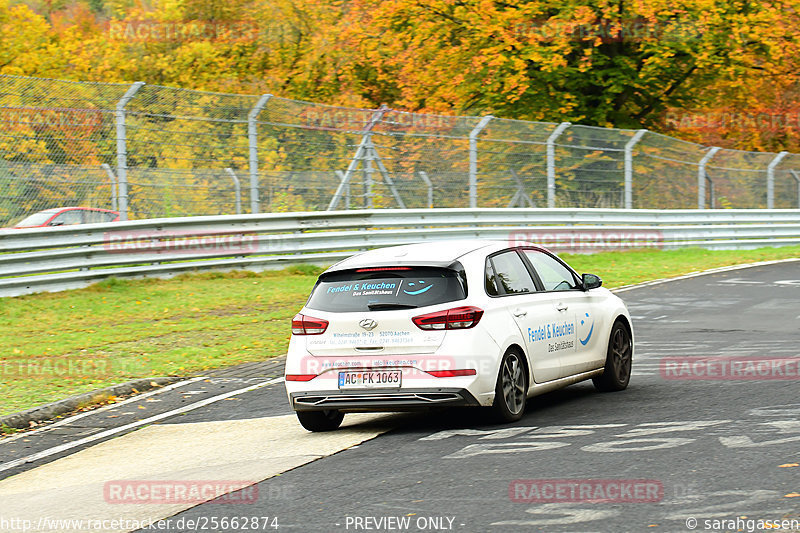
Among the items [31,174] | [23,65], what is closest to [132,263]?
[31,174]

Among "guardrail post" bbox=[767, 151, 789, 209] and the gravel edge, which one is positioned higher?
the gravel edge

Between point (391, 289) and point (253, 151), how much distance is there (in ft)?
40.5

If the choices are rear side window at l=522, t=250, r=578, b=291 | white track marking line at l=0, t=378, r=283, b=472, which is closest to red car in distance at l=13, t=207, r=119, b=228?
white track marking line at l=0, t=378, r=283, b=472

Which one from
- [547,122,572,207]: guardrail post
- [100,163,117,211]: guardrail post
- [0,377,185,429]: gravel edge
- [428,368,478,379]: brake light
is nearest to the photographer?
[428,368,478,379]: brake light

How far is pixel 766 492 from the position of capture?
233 inches

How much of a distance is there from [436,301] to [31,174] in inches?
424

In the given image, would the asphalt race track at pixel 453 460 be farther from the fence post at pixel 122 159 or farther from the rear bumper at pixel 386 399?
the fence post at pixel 122 159

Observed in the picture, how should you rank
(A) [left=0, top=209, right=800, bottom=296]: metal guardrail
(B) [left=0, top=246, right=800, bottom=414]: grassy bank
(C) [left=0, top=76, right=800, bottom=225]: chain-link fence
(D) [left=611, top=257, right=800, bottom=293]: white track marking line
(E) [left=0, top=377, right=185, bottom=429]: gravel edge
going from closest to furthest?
(E) [left=0, top=377, right=185, bottom=429]: gravel edge < (B) [left=0, top=246, right=800, bottom=414]: grassy bank < (A) [left=0, top=209, right=800, bottom=296]: metal guardrail < (C) [left=0, top=76, right=800, bottom=225]: chain-link fence < (D) [left=611, top=257, right=800, bottom=293]: white track marking line

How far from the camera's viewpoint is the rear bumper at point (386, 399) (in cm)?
798

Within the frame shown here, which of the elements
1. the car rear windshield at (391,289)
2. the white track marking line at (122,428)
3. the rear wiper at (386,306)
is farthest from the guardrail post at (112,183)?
the rear wiper at (386,306)

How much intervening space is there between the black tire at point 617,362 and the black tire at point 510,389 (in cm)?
143

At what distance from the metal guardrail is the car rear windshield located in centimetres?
540

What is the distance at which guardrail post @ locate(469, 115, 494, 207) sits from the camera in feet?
77.7

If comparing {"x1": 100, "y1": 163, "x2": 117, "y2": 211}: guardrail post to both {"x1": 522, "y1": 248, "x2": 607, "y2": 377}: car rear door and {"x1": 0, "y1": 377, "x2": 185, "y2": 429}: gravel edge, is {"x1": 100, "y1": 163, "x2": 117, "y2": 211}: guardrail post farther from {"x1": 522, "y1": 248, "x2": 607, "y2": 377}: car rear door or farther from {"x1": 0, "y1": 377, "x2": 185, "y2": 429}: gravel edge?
{"x1": 522, "y1": 248, "x2": 607, "y2": 377}: car rear door
